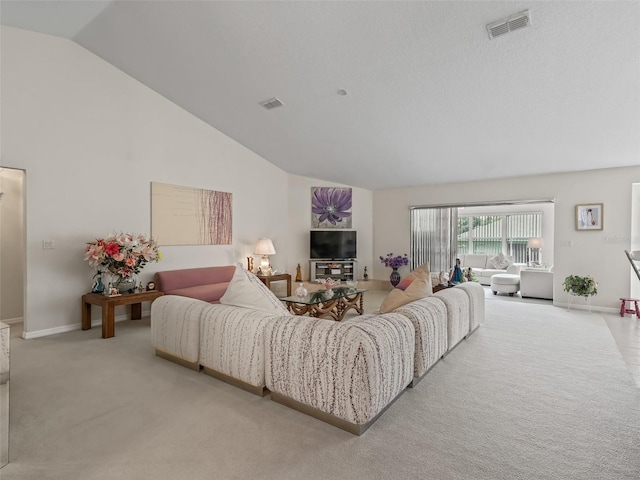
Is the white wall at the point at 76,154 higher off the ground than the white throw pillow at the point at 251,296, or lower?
higher

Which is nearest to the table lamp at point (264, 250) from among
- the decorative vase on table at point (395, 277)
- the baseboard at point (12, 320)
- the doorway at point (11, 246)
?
the decorative vase on table at point (395, 277)

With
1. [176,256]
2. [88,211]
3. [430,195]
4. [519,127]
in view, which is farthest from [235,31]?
[430,195]

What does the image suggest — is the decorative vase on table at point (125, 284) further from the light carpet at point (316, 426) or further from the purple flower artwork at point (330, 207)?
the purple flower artwork at point (330, 207)

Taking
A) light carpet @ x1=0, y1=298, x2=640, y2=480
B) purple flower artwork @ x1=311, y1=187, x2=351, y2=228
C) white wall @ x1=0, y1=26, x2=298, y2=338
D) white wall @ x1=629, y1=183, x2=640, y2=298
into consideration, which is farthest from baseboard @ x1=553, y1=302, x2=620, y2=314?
white wall @ x1=0, y1=26, x2=298, y2=338

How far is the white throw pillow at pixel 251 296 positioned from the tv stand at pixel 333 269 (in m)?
4.63

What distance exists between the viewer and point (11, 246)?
4434 mm

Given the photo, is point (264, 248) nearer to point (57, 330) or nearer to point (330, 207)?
point (330, 207)

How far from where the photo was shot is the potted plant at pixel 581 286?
16.9 ft

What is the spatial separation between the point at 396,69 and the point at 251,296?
286cm

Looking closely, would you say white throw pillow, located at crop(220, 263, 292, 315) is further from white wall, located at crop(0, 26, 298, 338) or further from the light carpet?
white wall, located at crop(0, 26, 298, 338)

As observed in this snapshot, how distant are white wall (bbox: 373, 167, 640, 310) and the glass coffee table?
3.66 m

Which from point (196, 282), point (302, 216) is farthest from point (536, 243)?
point (196, 282)

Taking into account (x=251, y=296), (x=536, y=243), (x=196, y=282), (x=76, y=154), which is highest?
(x=76, y=154)

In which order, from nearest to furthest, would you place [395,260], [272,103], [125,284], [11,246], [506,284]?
[125,284] < [11,246] < [272,103] < [506,284] < [395,260]
